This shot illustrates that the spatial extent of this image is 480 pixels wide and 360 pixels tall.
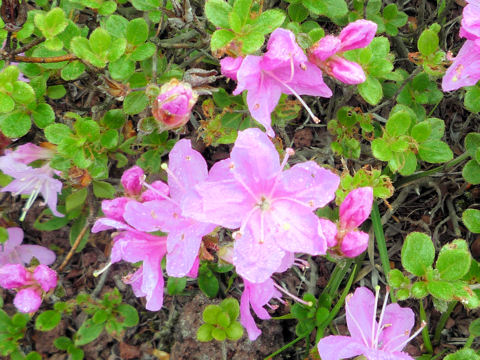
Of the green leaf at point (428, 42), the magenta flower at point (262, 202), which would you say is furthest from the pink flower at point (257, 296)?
the green leaf at point (428, 42)

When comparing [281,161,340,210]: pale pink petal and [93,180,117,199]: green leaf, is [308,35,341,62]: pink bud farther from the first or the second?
[93,180,117,199]: green leaf

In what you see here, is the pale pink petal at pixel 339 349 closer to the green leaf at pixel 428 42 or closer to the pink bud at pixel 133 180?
the pink bud at pixel 133 180

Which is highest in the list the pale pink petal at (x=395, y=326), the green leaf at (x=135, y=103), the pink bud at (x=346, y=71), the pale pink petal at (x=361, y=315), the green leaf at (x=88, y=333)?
the pink bud at (x=346, y=71)

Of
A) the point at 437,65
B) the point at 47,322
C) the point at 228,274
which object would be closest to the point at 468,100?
the point at 437,65

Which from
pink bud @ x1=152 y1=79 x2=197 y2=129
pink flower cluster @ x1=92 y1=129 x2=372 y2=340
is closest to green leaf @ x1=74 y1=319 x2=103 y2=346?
pink flower cluster @ x1=92 y1=129 x2=372 y2=340

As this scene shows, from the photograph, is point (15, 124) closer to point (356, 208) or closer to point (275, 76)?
point (275, 76)

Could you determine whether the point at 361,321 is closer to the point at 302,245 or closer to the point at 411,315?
the point at 411,315
